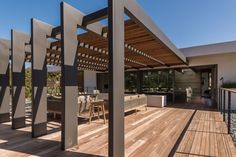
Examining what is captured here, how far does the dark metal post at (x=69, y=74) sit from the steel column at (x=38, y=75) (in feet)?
4.00

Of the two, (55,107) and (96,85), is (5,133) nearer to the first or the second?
(55,107)

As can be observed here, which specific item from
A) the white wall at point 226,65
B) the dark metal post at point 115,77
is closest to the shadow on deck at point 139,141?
the dark metal post at point 115,77

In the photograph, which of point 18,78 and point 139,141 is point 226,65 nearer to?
point 139,141

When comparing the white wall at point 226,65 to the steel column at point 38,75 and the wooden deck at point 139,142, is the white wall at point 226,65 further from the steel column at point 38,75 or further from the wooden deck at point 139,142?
the steel column at point 38,75

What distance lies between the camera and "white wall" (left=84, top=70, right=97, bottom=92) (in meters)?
15.3

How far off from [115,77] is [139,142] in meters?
2.14

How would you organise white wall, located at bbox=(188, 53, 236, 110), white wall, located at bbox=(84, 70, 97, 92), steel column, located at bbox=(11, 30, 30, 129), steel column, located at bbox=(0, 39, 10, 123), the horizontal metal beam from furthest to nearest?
white wall, located at bbox=(84, 70, 97, 92) < white wall, located at bbox=(188, 53, 236, 110) < steel column, located at bbox=(0, 39, 10, 123) < steel column, located at bbox=(11, 30, 30, 129) < the horizontal metal beam

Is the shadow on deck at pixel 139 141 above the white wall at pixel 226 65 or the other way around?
the other way around

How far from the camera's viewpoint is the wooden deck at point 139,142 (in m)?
3.25

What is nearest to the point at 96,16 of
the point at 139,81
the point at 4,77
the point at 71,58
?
the point at 71,58

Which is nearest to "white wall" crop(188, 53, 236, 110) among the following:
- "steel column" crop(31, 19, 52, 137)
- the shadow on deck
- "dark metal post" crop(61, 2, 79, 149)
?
the shadow on deck

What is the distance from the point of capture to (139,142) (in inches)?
151

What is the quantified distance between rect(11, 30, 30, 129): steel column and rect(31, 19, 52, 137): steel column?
1258 millimetres

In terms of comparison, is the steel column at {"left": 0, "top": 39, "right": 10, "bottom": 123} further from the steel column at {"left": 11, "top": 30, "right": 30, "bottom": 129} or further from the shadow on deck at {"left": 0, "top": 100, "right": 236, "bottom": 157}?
the steel column at {"left": 11, "top": 30, "right": 30, "bottom": 129}
